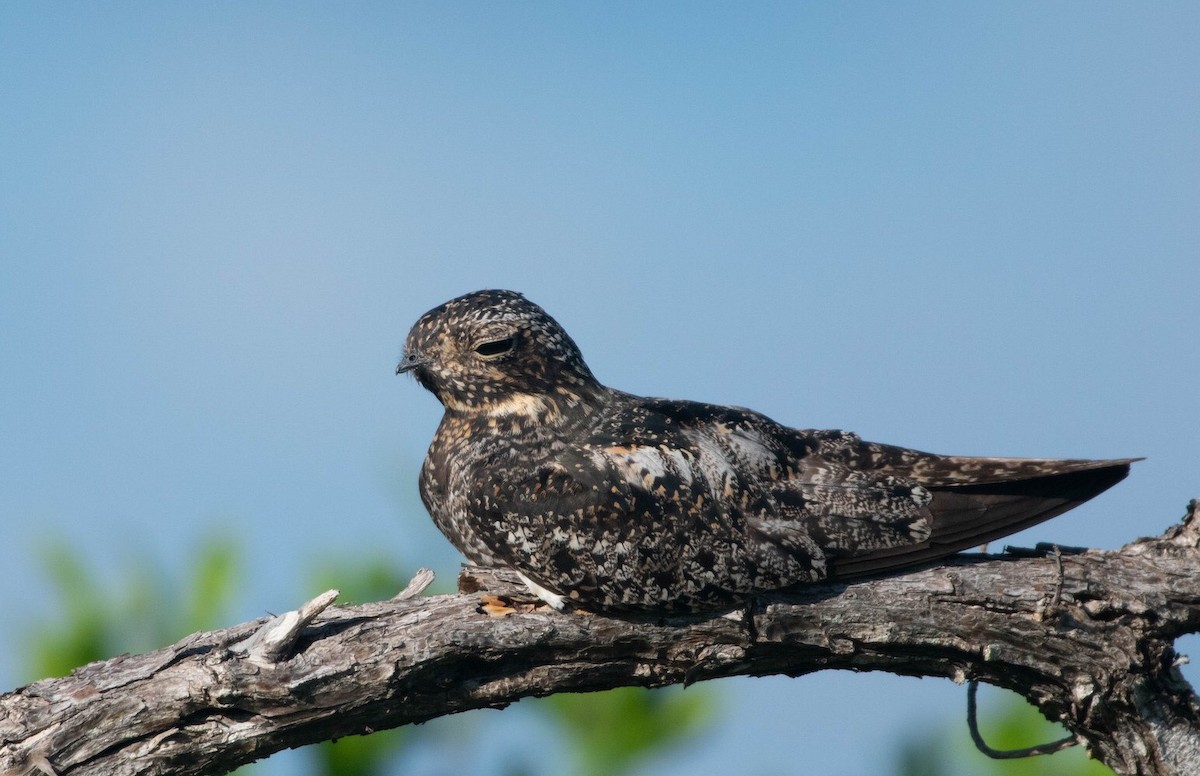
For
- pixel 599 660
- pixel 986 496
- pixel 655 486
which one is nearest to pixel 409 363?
pixel 655 486

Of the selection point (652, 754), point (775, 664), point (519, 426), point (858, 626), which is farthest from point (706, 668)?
point (652, 754)

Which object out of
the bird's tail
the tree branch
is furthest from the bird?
the tree branch

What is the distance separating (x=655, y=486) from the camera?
4.16m

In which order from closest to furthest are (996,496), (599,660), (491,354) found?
(599,660)
(996,496)
(491,354)

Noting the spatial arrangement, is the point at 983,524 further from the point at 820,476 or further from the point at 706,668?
the point at 706,668

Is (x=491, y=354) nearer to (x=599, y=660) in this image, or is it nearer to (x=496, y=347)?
(x=496, y=347)

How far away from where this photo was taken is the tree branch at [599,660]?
3.96m

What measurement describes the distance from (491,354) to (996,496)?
1.98 m

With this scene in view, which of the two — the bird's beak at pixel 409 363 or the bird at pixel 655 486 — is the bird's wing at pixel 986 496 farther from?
the bird's beak at pixel 409 363

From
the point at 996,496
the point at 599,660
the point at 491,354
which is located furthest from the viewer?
the point at 491,354

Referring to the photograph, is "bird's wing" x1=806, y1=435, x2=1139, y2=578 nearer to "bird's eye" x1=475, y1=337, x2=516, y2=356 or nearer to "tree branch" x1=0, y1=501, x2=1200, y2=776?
"tree branch" x1=0, y1=501, x2=1200, y2=776

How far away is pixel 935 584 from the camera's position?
421cm

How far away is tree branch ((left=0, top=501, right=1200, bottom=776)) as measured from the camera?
13.0 feet

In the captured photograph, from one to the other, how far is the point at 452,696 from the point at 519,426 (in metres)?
1.04
